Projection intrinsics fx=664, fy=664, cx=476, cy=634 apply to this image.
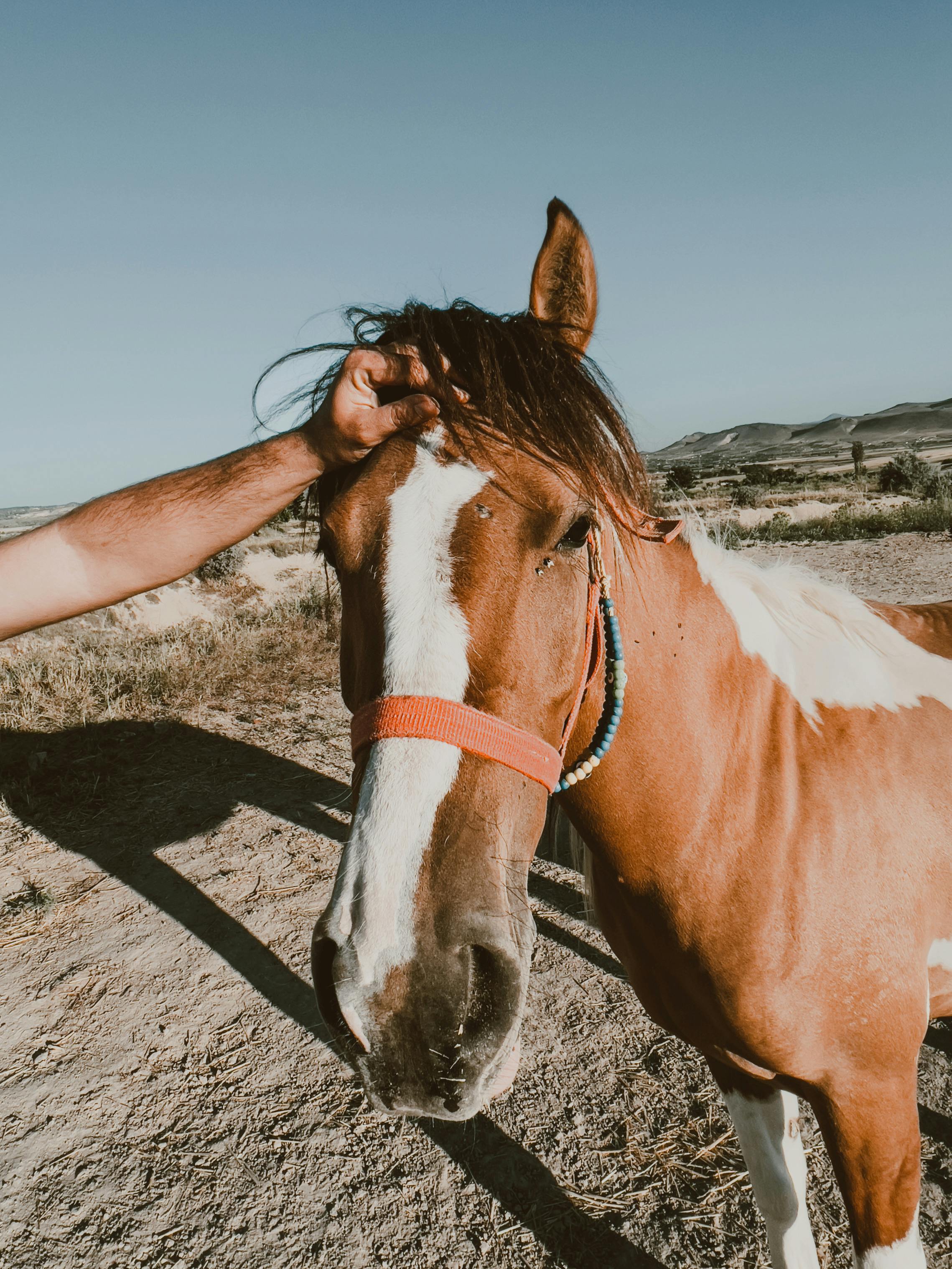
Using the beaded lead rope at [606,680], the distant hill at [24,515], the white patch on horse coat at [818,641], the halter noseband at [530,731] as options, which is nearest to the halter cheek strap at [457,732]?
the halter noseband at [530,731]

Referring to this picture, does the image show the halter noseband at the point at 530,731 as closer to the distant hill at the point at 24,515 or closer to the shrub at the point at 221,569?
the shrub at the point at 221,569

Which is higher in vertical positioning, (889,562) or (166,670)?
(166,670)

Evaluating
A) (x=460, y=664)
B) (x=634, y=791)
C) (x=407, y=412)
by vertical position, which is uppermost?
(x=407, y=412)

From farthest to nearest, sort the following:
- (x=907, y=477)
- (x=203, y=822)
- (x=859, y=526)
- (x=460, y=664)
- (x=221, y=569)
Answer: (x=907, y=477) → (x=859, y=526) → (x=221, y=569) → (x=203, y=822) → (x=460, y=664)

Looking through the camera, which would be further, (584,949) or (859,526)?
(859,526)

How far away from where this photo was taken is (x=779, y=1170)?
1.92 meters

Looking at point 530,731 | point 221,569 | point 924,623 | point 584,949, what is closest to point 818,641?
point 924,623

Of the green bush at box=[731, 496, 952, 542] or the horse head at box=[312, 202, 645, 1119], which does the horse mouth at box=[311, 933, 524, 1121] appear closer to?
the horse head at box=[312, 202, 645, 1119]

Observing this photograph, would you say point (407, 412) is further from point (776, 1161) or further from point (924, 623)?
point (776, 1161)

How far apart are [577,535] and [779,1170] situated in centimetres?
198

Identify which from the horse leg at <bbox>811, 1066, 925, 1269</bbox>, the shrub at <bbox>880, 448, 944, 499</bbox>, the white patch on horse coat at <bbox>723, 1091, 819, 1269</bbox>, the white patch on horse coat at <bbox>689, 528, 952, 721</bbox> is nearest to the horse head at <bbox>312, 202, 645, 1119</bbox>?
the white patch on horse coat at <bbox>689, 528, 952, 721</bbox>

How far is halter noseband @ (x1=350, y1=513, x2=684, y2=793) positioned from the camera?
1079 millimetres

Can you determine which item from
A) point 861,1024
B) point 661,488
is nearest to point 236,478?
point 661,488

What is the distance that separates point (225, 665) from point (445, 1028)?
6836 millimetres
